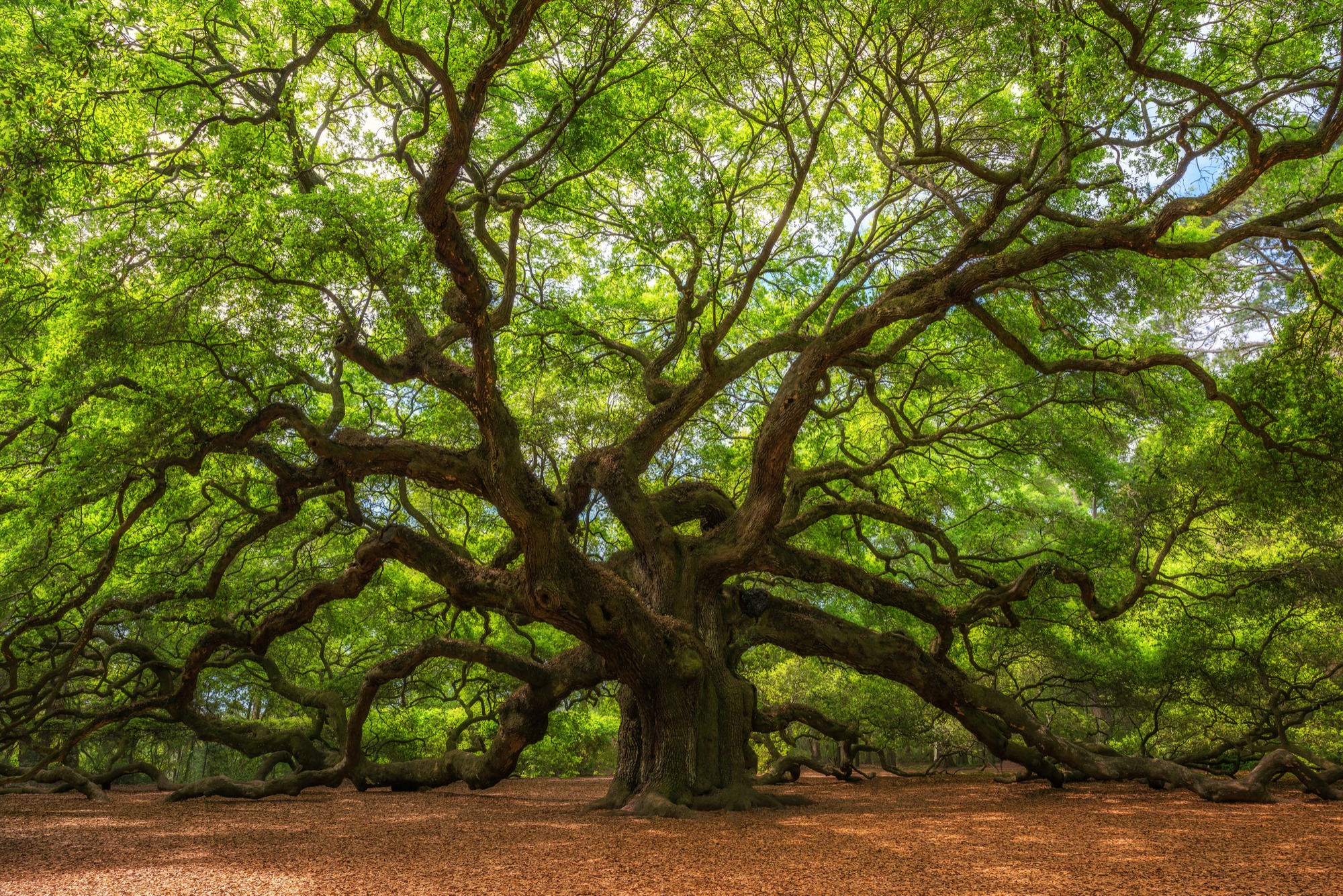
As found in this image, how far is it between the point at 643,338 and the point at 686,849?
829 centimetres

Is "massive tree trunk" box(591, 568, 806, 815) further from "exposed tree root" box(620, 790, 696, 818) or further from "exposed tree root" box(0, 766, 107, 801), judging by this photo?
"exposed tree root" box(0, 766, 107, 801)

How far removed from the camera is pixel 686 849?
4.81 m

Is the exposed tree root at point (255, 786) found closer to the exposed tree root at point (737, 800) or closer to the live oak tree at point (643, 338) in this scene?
the live oak tree at point (643, 338)

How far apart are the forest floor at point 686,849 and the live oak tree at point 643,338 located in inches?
38.5

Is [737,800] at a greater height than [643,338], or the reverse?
[643,338]

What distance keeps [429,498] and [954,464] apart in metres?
9.04

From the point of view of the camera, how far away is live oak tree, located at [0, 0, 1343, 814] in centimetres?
684

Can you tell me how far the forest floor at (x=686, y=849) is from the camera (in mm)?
3750

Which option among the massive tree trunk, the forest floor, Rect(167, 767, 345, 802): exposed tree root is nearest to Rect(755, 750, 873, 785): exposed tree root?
the forest floor

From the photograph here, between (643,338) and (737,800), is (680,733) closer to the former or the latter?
(737,800)

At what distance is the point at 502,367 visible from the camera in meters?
10.8

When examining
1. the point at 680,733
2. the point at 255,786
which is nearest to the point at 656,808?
the point at 680,733

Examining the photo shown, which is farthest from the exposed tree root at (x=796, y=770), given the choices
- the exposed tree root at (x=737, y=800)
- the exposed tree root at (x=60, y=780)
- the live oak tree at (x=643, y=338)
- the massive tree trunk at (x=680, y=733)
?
the exposed tree root at (x=60, y=780)

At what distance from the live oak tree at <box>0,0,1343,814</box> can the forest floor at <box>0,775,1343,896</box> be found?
0.98 meters
